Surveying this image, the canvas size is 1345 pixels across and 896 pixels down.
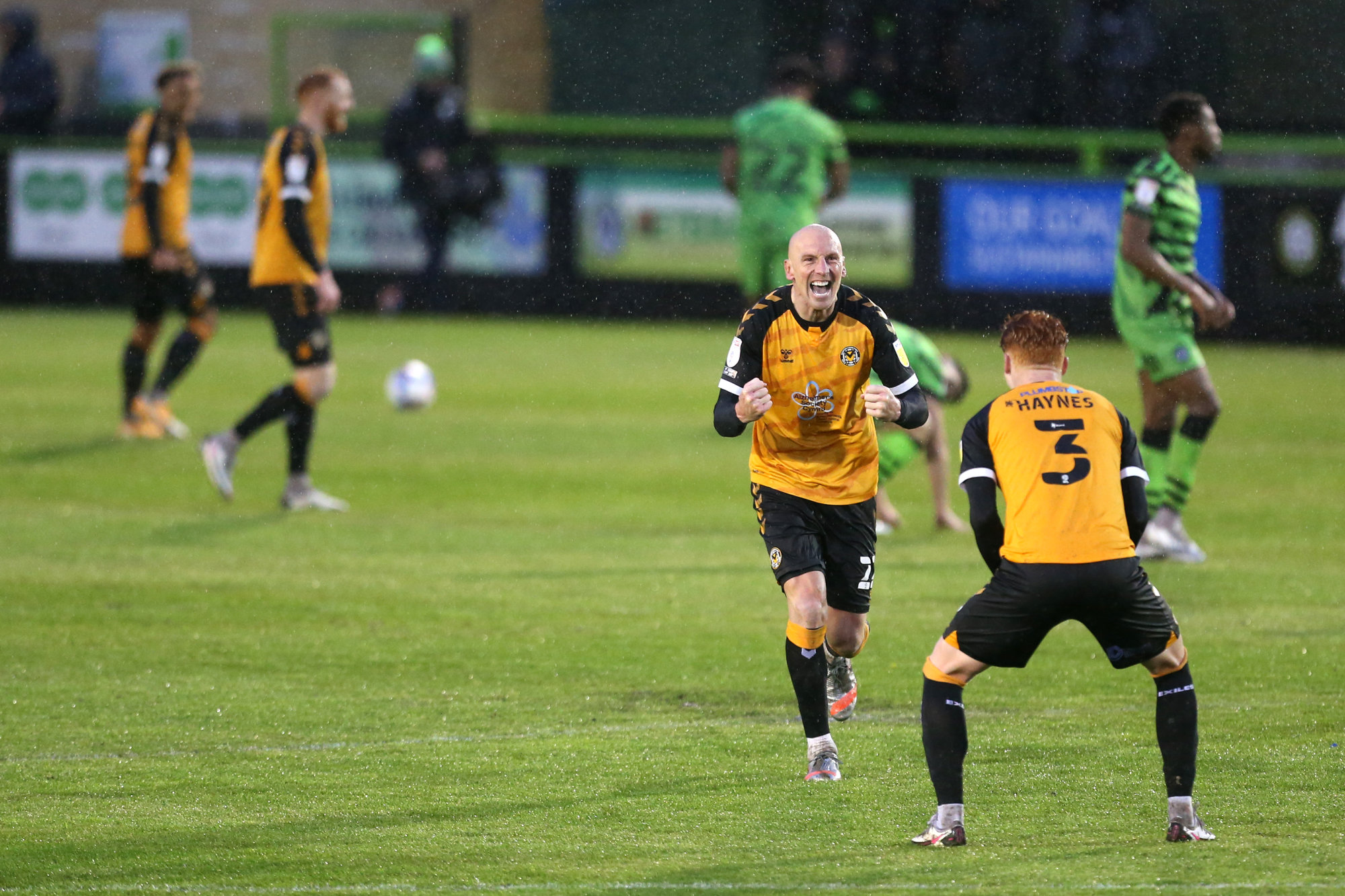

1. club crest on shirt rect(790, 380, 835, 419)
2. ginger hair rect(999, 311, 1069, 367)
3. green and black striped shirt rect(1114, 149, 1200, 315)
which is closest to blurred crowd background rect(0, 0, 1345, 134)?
green and black striped shirt rect(1114, 149, 1200, 315)

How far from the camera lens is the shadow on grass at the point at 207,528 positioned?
10758mm

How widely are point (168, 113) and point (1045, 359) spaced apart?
10.3m

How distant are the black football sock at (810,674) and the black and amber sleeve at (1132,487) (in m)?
1.25

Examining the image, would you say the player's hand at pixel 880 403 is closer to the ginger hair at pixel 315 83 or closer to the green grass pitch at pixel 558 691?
the green grass pitch at pixel 558 691

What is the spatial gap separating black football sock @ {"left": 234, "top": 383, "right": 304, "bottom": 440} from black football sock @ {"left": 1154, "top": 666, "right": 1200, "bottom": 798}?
7.25 meters

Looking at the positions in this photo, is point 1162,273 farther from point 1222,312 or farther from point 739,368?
point 739,368

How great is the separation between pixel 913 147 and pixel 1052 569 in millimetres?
18415

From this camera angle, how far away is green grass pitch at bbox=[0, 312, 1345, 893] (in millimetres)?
5359

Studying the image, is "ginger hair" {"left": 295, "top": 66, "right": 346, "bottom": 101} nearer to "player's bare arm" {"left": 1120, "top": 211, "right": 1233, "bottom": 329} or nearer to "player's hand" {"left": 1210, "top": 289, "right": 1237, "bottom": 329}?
"player's bare arm" {"left": 1120, "top": 211, "right": 1233, "bottom": 329}

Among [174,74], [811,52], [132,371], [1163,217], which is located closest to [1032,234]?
[811,52]

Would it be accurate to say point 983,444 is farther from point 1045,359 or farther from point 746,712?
point 746,712

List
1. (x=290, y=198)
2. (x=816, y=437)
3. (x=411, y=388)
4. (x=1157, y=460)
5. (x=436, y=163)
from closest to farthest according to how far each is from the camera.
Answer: (x=816, y=437)
(x=1157, y=460)
(x=290, y=198)
(x=411, y=388)
(x=436, y=163)

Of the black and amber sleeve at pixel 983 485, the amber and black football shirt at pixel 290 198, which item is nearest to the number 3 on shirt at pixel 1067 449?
the black and amber sleeve at pixel 983 485

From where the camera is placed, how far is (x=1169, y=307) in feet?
33.8
